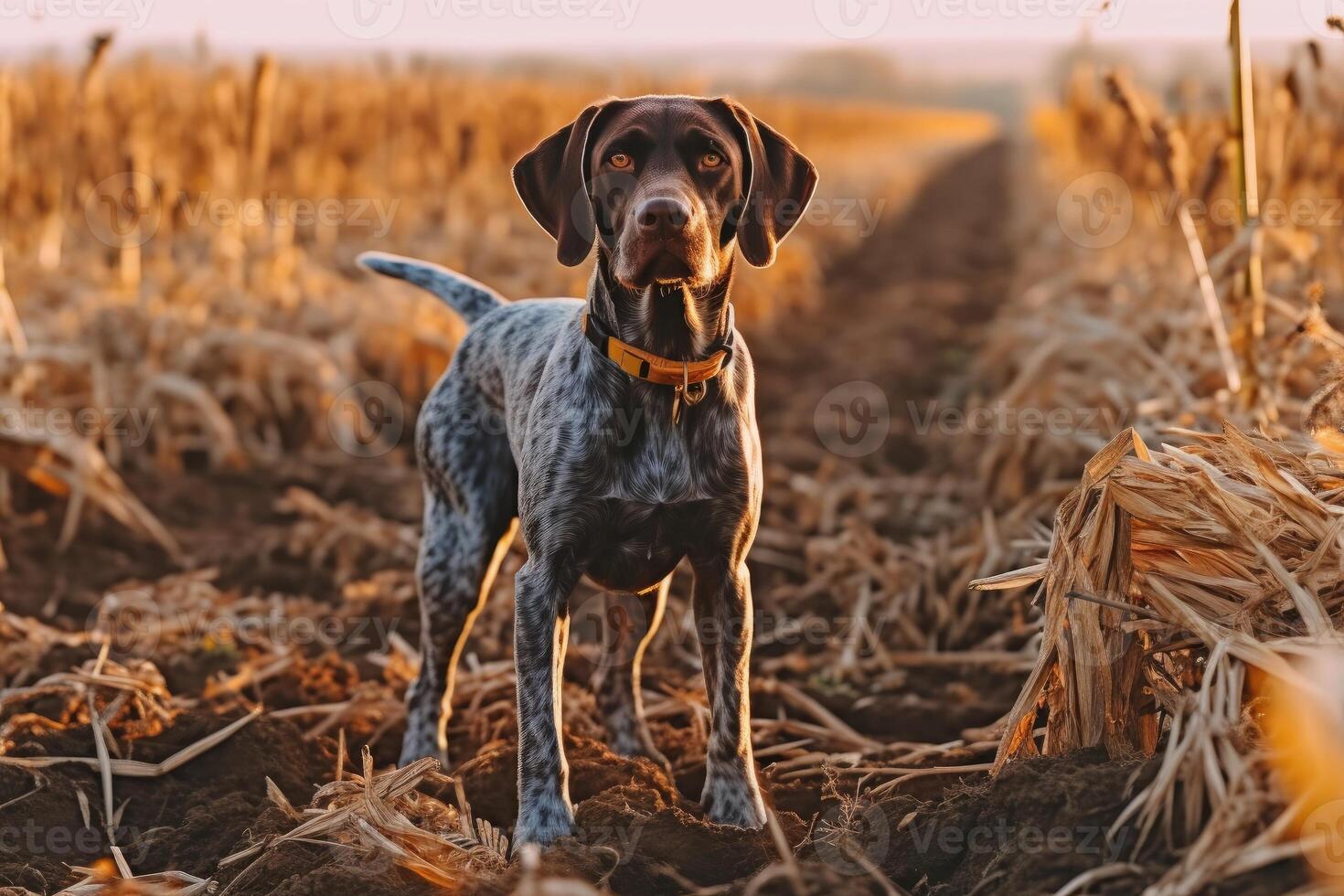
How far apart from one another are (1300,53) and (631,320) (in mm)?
5344

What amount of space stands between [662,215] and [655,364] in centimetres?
43

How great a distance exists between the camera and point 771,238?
150 inches

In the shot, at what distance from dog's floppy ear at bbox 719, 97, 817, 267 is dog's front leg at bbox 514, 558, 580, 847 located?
1019 mm

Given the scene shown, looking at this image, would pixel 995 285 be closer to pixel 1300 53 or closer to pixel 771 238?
pixel 1300 53

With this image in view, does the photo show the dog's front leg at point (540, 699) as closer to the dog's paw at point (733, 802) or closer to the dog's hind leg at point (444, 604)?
the dog's paw at point (733, 802)

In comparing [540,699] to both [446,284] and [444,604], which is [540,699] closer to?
[444,604]

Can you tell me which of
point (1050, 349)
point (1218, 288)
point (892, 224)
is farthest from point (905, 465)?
point (892, 224)

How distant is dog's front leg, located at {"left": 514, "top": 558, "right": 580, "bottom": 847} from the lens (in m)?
3.64

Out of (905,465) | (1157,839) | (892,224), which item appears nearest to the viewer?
(1157,839)

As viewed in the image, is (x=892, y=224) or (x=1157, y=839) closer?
(x=1157, y=839)

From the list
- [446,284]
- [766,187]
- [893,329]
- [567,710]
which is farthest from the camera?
[893,329]

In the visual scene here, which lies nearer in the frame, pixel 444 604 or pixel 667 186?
pixel 667 186

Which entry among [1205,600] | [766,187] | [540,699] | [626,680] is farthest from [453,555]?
[1205,600]

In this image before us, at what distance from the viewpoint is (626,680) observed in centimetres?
457
